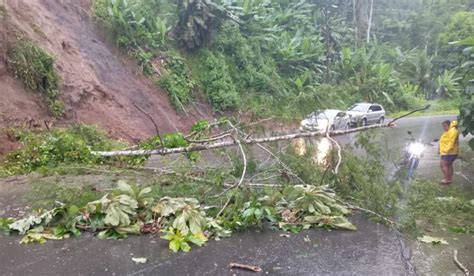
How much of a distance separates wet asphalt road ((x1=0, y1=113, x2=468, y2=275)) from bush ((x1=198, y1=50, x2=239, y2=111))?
1289 centimetres

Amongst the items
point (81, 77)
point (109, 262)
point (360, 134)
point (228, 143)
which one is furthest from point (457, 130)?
point (81, 77)

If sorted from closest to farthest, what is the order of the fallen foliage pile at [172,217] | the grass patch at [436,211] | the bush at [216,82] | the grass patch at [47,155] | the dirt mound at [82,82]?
the fallen foliage pile at [172,217], the grass patch at [436,211], the grass patch at [47,155], the dirt mound at [82,82], the bush at [216,82]

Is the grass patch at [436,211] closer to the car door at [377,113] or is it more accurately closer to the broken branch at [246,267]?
the broken branch at [246,267]

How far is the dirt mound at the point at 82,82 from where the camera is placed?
10953 mm

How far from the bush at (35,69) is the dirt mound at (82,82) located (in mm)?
199

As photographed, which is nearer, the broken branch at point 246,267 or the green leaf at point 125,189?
the broken branch at point 246,267

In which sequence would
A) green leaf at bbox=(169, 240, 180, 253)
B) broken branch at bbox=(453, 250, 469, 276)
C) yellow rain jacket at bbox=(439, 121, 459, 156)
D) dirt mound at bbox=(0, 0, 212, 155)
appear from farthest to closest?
dirt mound at bbox=(0, 0, 212, 155) → yellow rain jacket at bbox=(439, 121, 459, 156) → green leaf at bbox=(169, 240, 180, 253) → broken branch at bbox=(453, 250, 469, 276)

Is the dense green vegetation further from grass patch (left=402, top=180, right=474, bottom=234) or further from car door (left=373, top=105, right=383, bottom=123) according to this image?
grass patch (left=402, top=180, right=474, bottom=234)

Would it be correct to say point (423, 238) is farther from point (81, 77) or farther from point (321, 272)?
point (81, 77)

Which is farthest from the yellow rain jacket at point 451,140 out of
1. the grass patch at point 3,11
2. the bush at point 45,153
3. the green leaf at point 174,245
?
the grass patch at point 3,11

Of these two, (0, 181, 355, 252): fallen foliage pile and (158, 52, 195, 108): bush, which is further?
(158, 52, 195, 108): bush

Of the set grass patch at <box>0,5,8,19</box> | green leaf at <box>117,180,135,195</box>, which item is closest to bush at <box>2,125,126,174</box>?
green leaf at <box>117,180,135,195</box>

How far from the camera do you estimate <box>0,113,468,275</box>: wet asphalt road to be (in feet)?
16.5

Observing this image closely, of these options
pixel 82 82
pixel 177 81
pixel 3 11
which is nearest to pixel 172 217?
pixel 82 82
